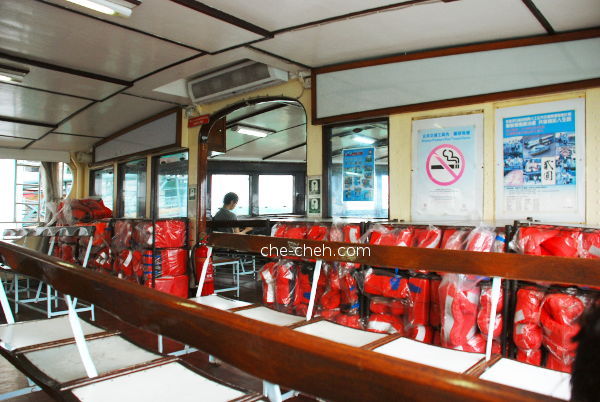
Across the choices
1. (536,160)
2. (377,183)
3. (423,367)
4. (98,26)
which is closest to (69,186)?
(98,26)

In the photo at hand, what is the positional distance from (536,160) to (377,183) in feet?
4.20

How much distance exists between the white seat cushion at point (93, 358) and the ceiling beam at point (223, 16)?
1986 mm

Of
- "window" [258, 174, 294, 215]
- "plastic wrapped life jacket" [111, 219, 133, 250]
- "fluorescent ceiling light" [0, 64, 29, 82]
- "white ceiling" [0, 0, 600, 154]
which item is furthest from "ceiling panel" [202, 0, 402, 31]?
"window" [258, 174, 294, 215]

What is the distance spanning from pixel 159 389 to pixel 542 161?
253 cm

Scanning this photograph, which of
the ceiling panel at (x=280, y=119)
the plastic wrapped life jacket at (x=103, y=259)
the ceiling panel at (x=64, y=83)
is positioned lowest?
the plastic wrapped life jacket at (x=103, y=259)

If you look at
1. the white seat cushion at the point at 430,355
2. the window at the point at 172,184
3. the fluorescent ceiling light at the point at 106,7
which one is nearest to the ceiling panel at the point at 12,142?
the window at the point at 172,184

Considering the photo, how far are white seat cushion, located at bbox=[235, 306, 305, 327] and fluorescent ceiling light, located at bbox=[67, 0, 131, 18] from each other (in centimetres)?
198

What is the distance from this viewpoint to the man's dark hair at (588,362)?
1.36ft

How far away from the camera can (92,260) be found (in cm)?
557

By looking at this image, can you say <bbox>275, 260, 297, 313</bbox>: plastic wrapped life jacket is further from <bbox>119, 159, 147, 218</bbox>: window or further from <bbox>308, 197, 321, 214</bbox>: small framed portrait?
<bbox>119, 159, 147, 218</bbox>: window

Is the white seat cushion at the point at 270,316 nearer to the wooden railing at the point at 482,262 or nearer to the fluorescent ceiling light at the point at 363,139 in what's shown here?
the wooden railing at the point at 482,262

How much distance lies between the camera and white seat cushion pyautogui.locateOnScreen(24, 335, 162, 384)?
1.58 m

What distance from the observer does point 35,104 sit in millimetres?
5258

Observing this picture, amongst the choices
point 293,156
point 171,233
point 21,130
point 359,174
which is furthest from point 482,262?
point 293,156
